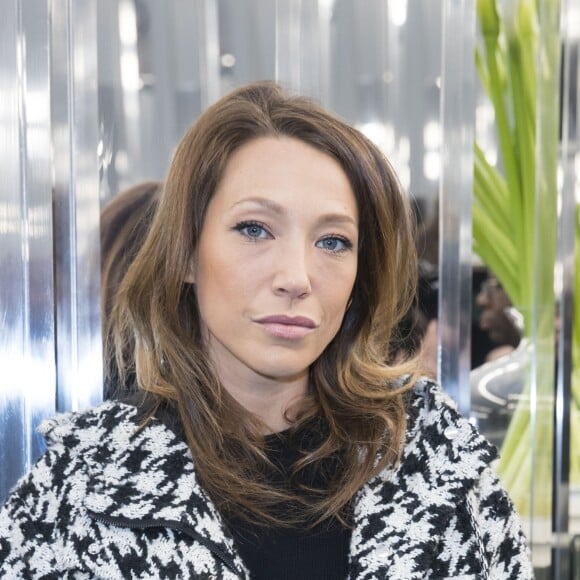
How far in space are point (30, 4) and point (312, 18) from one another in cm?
47

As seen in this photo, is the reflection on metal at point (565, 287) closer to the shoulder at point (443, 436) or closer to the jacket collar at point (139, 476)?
the shoulder at point (443, 436)

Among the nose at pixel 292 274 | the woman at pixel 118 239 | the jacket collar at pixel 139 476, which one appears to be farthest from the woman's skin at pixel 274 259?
the woman at pixel 118 239

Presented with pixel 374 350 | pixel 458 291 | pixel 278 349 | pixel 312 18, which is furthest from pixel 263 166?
pixel 458 291

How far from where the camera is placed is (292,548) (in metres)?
1.22

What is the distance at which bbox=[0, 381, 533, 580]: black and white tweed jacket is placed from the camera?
1140 mm

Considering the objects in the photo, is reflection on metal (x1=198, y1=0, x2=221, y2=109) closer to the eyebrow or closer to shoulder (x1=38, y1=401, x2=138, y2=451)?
the eyebrow

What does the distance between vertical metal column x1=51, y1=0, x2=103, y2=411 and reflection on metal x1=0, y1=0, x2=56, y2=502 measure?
0.07 feet

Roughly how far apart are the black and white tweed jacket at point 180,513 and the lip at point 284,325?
0.65ft

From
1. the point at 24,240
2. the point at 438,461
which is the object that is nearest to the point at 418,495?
the point at 438,461

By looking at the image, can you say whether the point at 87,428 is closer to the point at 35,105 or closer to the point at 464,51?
the point at 35,105

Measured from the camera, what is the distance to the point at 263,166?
1.25 metres

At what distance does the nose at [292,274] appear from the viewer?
119 centimetres

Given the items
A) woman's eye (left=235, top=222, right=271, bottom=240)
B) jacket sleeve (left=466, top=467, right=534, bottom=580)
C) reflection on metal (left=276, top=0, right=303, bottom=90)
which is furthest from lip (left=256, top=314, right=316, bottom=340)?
reflection on metal (left=276, top=0, right=303, bottom=90)

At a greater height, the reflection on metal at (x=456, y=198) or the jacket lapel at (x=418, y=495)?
the reflection on metal at (x=456, y=198)
